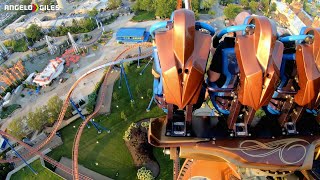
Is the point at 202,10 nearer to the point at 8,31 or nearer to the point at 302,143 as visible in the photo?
the point at 8,31

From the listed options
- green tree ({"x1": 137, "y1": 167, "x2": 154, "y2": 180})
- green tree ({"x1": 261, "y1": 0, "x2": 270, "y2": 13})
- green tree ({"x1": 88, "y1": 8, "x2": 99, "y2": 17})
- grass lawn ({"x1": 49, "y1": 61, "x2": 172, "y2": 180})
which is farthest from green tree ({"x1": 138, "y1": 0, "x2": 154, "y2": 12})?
green tree ({"x1": 137, "y1": 167, "x2": 154, "y2": 180})

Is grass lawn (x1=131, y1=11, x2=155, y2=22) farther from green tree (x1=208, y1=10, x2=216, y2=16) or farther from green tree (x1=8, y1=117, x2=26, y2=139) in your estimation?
green tree (x1=8, y1=117, x2=26, y2=139)

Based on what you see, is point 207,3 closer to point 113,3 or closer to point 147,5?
point 147,5

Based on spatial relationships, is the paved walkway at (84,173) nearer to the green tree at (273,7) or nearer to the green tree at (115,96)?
the green tree at (115,96)

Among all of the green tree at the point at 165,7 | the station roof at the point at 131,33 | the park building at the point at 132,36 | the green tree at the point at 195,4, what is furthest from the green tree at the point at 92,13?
the green tree at the point at 195,4

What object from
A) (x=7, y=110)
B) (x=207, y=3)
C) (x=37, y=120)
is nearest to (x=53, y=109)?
(x=37, y=120)

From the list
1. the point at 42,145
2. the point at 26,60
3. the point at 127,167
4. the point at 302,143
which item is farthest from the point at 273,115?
the point at 26,60
